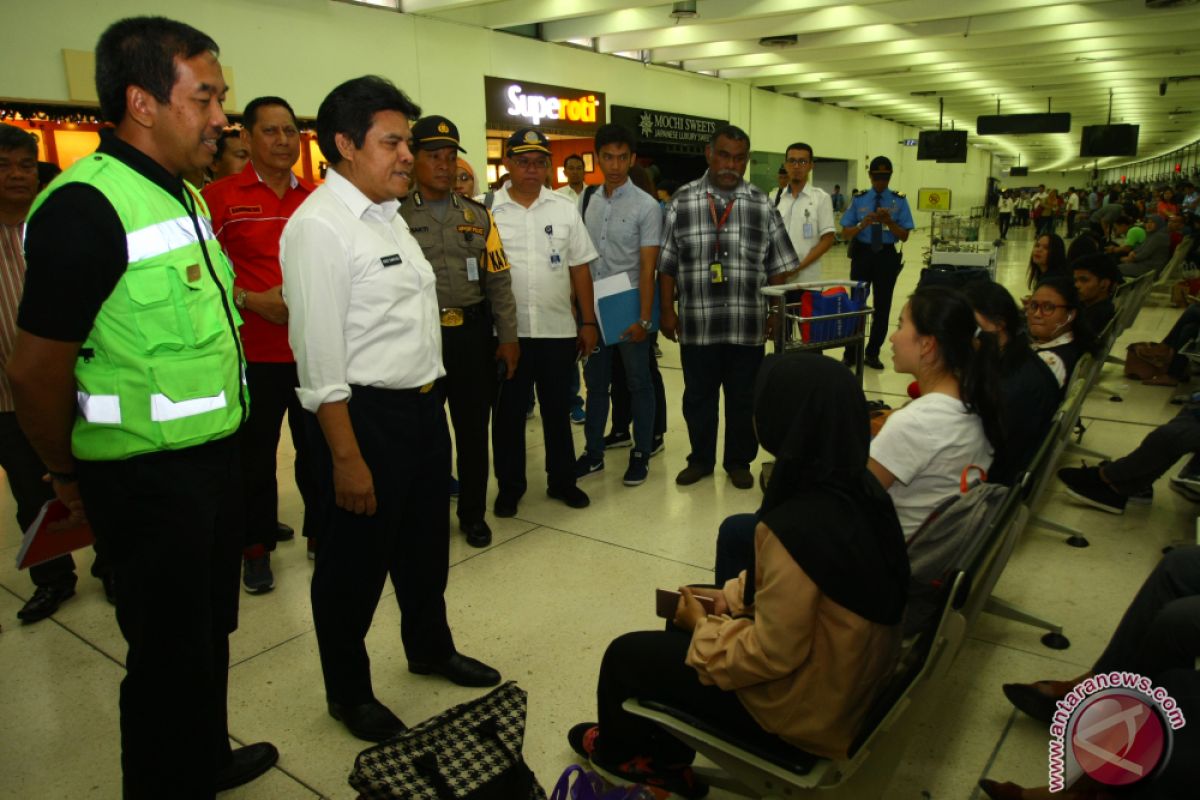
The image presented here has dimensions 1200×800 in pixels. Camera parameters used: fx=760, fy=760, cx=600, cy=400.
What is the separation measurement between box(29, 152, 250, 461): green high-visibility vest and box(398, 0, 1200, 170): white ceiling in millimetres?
8768

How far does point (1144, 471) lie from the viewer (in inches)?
138

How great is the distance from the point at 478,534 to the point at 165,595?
190 centimetres

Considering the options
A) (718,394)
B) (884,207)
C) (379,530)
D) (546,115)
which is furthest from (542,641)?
(546,115)

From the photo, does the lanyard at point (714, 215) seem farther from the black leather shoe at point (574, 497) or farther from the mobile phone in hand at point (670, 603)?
the mobile phone in hand at point (670, 603)

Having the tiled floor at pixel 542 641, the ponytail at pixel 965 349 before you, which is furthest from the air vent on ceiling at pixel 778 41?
the ponytail at pixel 965 349

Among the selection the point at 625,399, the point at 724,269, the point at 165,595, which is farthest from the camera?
the point at 625,399

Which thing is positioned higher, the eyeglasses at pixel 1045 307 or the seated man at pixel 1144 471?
the eyeglasses at pixel 1045 307

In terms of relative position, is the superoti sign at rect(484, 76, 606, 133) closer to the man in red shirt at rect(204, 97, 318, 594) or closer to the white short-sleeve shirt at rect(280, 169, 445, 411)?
the man in red shirt at rect(204, 97, 318, 594)

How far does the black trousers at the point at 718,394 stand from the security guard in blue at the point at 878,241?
306 centimetres

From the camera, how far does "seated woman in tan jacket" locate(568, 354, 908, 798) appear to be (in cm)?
137

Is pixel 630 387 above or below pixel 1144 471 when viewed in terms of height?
above

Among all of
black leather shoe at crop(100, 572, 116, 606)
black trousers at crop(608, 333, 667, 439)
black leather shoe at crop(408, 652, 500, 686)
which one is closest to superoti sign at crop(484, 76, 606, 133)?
black trousers at crop(608, 333, 667, 439)

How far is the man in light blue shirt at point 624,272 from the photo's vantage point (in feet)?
13.0

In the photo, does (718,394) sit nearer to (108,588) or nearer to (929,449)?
(929,449)
